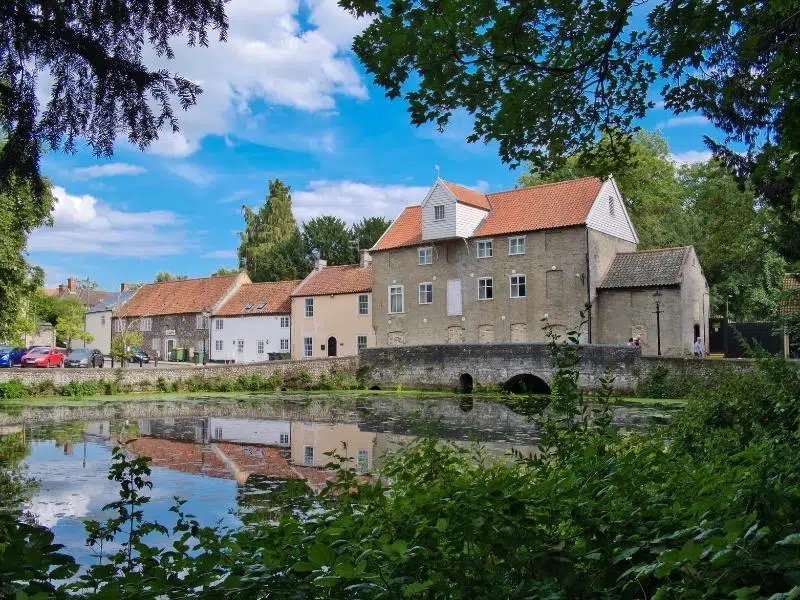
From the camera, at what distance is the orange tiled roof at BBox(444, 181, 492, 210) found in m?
39.2

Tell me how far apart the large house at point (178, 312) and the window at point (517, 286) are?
2452 cm

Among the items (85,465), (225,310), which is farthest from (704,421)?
(225,310)

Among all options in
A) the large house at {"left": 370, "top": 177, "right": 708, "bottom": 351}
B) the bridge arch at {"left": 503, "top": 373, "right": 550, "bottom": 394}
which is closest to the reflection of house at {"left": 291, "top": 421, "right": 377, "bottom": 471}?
the bridge arch at {"left": 503, "top": 373, "right": 550, "bottom": 394}

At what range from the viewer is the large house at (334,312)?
44.6 metres

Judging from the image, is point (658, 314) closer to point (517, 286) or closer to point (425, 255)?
point (517, 286)

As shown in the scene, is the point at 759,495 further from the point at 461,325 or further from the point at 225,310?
the point at 225,310

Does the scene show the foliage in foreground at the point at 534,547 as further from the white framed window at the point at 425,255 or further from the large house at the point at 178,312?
the large house at the point at 178,312

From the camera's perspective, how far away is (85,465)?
13.9 m

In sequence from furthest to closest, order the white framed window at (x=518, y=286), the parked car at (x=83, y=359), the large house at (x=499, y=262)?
the parked car at (x=83, y=359)
the white framed window at (x=518, y=286)
the large house at (x=499, y=262)

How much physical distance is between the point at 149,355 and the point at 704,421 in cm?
5292

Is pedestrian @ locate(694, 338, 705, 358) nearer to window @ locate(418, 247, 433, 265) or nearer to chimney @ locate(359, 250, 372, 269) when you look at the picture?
window @ locate(418, 247, 433, 265)

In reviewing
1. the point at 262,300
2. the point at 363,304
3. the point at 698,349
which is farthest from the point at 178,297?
the point at 698,349

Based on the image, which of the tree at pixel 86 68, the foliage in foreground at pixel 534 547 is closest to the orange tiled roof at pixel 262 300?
the tree at pixel 86 68

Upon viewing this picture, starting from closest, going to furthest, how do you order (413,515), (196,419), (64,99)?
(413,515)
(64,99)
(196,419)
